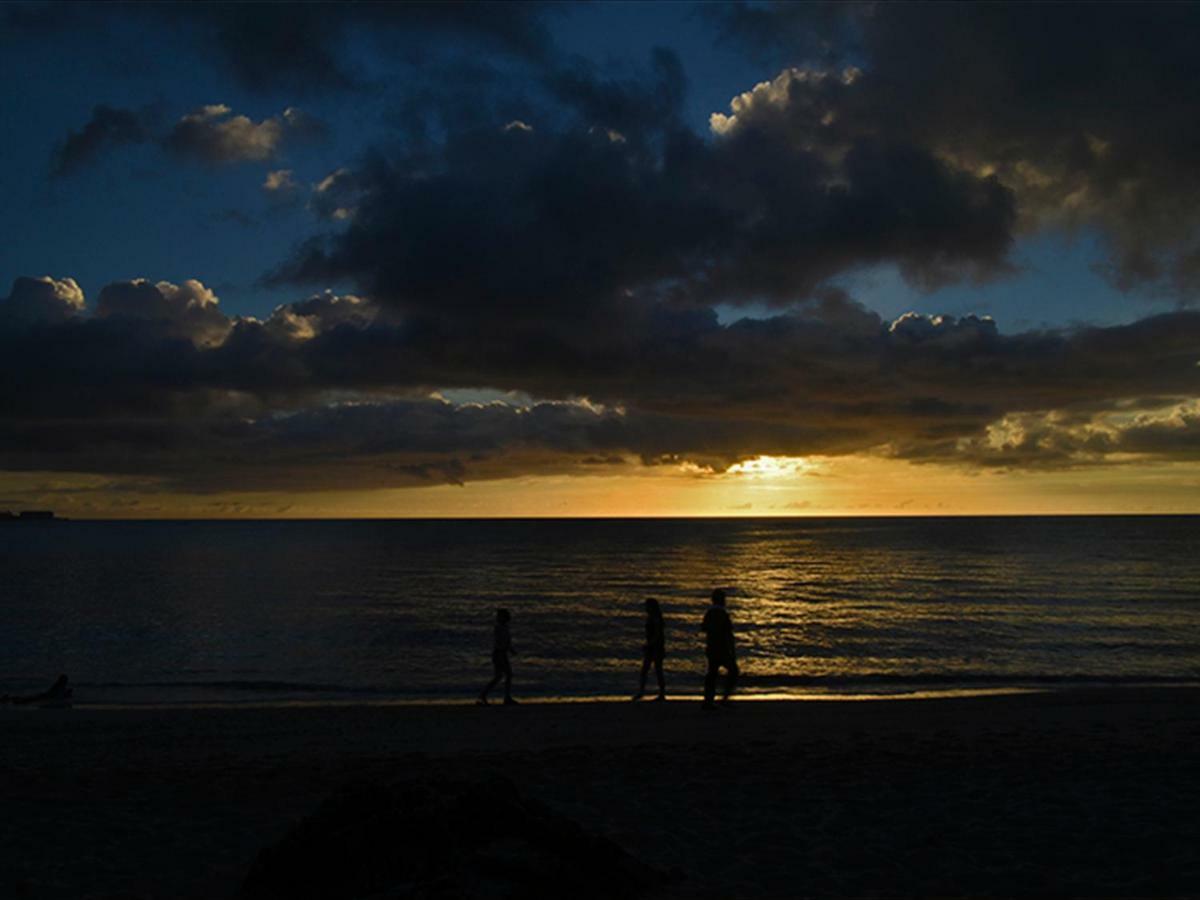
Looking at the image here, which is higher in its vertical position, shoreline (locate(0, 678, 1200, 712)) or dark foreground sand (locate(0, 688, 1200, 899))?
dark foreground sand (locate(0, 688, 1200, 899))

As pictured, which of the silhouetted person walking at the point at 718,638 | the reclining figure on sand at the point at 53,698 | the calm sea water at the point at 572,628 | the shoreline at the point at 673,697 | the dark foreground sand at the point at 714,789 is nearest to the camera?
the dark foreground sand at the point at 714,789

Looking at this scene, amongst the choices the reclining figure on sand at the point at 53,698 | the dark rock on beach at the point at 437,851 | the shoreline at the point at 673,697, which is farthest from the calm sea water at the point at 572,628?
the dark rock on beach at the point at 437,851

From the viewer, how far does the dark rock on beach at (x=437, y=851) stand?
6035mm

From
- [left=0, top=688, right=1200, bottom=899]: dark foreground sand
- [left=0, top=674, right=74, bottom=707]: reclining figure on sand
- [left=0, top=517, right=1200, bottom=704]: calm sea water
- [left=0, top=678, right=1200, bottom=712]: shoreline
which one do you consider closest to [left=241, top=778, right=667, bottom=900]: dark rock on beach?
[left=0, top=688, right=1200, bottom=899]: dark foreground sand

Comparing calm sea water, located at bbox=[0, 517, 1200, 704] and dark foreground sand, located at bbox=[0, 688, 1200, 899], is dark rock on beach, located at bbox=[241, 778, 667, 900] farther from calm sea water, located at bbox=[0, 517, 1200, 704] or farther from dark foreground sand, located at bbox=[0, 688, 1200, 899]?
calm sea water, located at bbox=[0, 517, 1200, 704]

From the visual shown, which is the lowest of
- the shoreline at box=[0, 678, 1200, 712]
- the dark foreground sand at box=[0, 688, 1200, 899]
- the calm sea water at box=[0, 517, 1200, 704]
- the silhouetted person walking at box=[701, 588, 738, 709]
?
the calm sea water at box=[0, 517, 1200, 704]

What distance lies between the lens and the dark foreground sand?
784 cm

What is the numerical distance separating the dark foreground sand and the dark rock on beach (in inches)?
33.7

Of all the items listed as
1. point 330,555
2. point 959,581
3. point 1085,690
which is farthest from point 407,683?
point 330,555

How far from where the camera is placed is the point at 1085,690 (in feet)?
71.4

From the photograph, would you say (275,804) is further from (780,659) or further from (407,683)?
(780,659)

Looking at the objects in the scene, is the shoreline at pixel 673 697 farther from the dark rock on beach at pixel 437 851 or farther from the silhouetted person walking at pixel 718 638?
the dark rock on beach at pixel 437 851

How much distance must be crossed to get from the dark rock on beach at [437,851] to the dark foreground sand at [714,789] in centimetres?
86

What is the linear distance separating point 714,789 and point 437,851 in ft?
17.3
